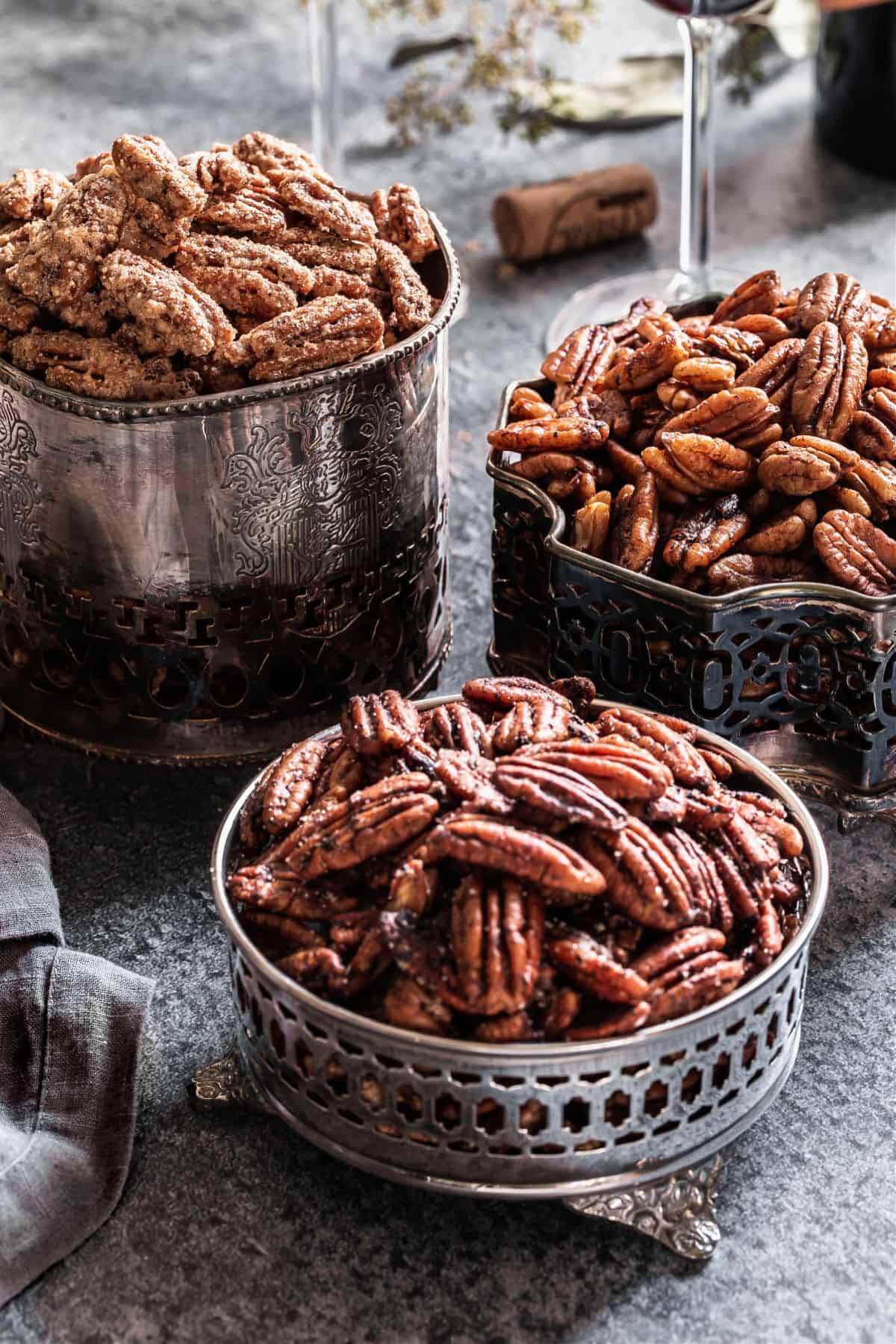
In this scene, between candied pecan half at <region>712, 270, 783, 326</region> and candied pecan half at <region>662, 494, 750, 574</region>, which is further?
candied pecan half at <region>712, 270, 783, 326</region>

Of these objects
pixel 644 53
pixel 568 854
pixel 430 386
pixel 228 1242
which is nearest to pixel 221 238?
pixel 430 386

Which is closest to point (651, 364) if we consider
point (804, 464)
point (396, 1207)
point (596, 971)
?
point (804, 464)

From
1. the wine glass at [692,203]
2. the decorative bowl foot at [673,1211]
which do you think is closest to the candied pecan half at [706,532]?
the decorative bowl foot at [673,1211]

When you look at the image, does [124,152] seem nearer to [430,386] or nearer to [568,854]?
[430,386]

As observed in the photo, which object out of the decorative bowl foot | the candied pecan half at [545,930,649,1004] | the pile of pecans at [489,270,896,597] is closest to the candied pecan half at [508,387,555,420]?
the pile of pecans at [489,270,896,597]

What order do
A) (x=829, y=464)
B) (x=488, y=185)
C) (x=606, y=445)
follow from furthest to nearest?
(x=488, y=185) < (x=606, y=445) < (x=829, y=464)

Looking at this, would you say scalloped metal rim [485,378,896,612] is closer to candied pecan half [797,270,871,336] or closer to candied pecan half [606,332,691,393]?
candied pecan half [606,332,691,393]
